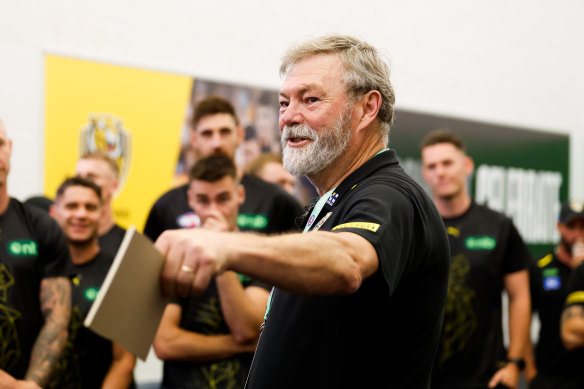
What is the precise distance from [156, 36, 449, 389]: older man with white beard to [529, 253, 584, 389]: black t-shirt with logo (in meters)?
2.38

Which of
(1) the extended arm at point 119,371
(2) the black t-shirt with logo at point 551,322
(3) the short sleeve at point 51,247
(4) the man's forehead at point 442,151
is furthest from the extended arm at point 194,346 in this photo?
(2) the black t-shirt with logo at point 551,322

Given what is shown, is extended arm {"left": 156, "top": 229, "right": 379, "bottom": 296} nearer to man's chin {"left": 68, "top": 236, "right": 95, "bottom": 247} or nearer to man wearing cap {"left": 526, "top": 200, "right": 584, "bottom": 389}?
man's chin {"left": 68, "top": 236, "right": 95, "bottom": 247}

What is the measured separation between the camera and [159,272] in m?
0.95

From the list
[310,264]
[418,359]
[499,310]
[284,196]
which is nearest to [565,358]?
[499,310]

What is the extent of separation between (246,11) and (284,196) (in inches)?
92.4

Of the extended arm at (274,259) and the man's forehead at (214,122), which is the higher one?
the man's forehead at (214,122)

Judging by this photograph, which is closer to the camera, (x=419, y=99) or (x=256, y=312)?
(x=256, y=312)

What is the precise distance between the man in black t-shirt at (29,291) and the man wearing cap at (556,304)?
7.22 feet

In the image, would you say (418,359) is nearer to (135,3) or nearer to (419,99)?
(135,3)

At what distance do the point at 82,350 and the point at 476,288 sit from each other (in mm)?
1790

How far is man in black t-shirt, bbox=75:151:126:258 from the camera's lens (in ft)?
10.1

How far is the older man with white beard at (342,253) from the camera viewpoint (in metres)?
0.98

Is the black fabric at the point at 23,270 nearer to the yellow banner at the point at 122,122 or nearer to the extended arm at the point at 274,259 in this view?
the yellow banner at the point at 122,122

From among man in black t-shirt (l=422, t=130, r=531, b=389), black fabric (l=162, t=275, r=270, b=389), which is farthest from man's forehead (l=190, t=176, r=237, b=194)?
man in black t-shirt (l=422, t=130, r=531, b=389)
